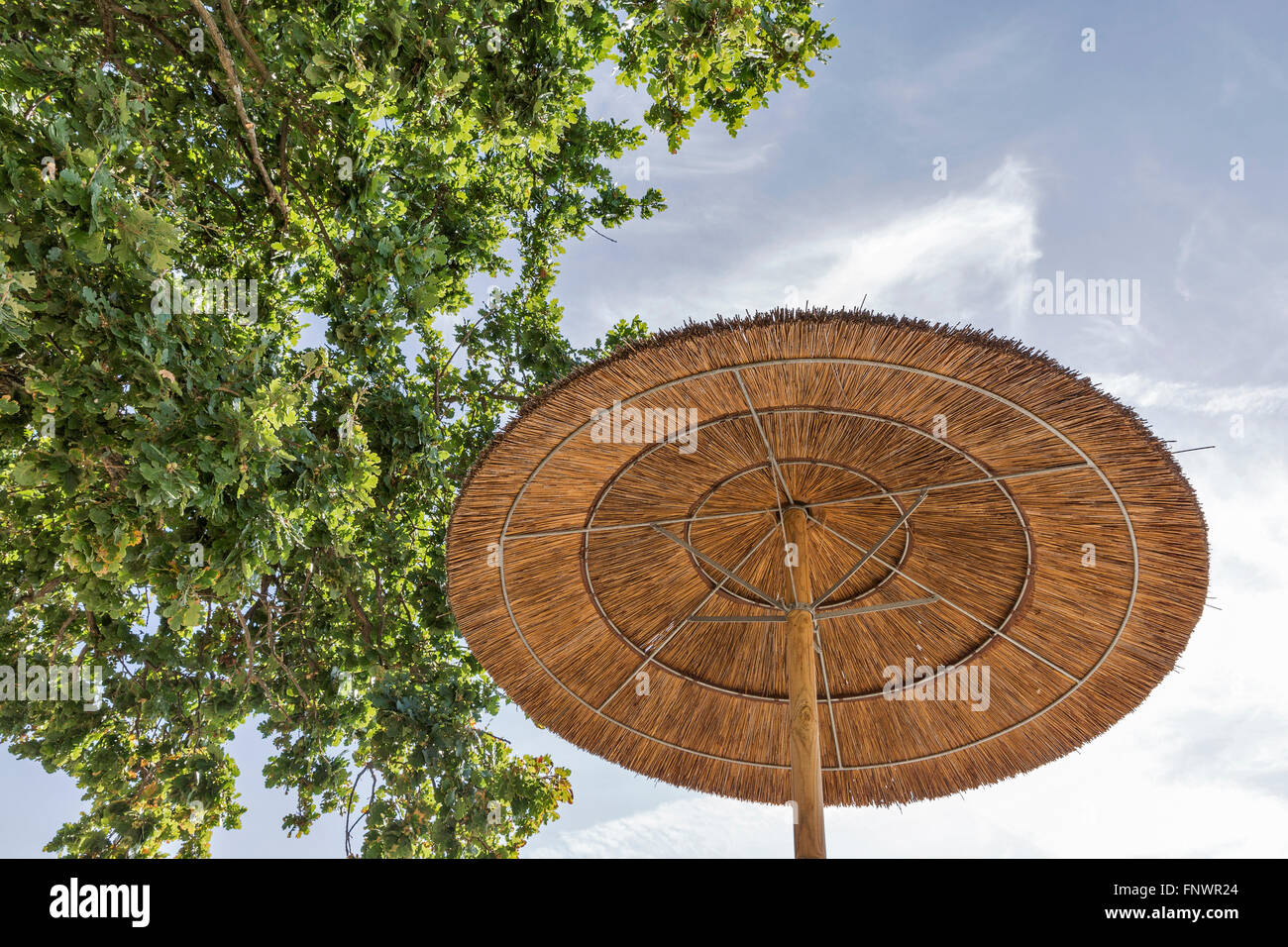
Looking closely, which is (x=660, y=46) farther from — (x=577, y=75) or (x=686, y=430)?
(x=686, y=430)

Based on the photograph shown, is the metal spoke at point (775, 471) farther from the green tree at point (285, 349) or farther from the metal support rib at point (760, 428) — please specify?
the green tree at point (285, 349)

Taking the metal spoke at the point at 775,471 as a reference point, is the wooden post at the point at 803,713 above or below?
below

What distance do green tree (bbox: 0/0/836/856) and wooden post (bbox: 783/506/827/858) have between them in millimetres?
2721

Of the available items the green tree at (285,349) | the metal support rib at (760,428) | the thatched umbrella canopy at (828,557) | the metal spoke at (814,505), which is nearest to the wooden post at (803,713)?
the thatched umbrella canopy at (828,557)

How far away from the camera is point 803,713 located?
336 centimetres

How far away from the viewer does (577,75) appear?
4.75 meters

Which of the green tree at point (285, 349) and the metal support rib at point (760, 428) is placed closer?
the metal support rib at point (760, 428)

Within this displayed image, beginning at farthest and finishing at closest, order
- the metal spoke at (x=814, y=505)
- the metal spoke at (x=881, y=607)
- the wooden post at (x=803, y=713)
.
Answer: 1. the metal spoke at (x=881, y=607)
2. the metal spoke at (x=814, y=505)
3. the wooden post at (x=803, y=713)

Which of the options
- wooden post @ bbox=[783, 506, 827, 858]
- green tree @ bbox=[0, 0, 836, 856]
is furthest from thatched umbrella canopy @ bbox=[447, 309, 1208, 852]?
green tree @ bbox=[0, 0, 836, 856]

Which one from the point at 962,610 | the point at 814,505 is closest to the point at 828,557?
the point at 814,505

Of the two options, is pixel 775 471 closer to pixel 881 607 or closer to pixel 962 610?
pixel 881 607

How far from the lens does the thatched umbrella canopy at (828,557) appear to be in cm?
315

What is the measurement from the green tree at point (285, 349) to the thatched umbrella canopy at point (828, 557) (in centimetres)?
148

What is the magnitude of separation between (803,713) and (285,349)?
712 cm
